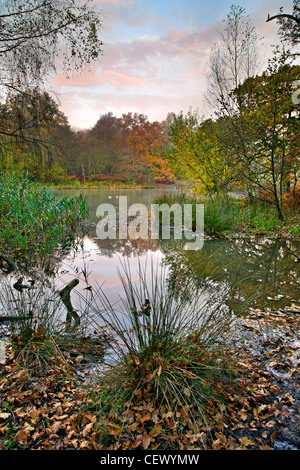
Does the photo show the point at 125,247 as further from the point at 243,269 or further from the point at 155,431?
the point at 155,431

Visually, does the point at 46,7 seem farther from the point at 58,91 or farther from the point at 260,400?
the point at 260,400

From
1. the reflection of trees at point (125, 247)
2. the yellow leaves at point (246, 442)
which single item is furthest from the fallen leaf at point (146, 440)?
the reflection of trees at point (125, 247)

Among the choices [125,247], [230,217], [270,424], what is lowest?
[270,424]

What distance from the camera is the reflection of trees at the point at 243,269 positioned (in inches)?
159

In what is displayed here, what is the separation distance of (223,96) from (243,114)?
97 cm

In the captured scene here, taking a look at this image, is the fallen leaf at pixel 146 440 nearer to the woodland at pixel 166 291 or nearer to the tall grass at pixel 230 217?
the woodland at pixel 166 291

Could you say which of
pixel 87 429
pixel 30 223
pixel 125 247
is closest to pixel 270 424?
pixel 87 429

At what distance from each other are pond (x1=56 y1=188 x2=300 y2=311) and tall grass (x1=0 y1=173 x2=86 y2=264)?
58 centimetres

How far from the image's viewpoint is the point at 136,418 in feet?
5.63

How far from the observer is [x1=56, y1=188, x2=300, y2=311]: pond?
157 inches

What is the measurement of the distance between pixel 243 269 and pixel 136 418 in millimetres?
4354

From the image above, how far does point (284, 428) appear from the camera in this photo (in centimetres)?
173

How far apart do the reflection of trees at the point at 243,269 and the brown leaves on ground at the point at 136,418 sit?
3.95 feet
